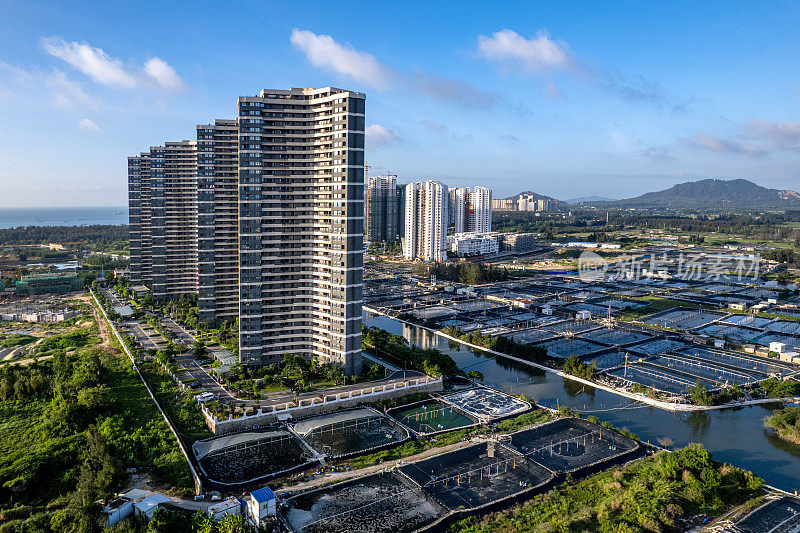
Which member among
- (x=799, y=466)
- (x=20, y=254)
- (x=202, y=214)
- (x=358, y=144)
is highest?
(x=358, y=144)

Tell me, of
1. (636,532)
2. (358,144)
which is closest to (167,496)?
(636,532)

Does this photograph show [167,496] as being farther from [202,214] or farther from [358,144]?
[202,214]

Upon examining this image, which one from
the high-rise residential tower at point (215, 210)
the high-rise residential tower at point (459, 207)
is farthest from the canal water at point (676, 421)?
the high-rise residential tower at point (459, 207)

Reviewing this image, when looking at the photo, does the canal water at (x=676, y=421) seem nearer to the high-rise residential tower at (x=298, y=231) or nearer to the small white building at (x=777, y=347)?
the high-rise residential tower at (x=298, y=231)

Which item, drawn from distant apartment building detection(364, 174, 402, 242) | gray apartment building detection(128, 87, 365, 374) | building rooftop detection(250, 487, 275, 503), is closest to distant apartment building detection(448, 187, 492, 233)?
distant apartment building detection(364, 174, 402, 242)

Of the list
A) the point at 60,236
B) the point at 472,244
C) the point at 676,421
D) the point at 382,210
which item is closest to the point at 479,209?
the point at 472,244

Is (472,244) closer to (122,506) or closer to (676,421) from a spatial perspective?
(676,421)
